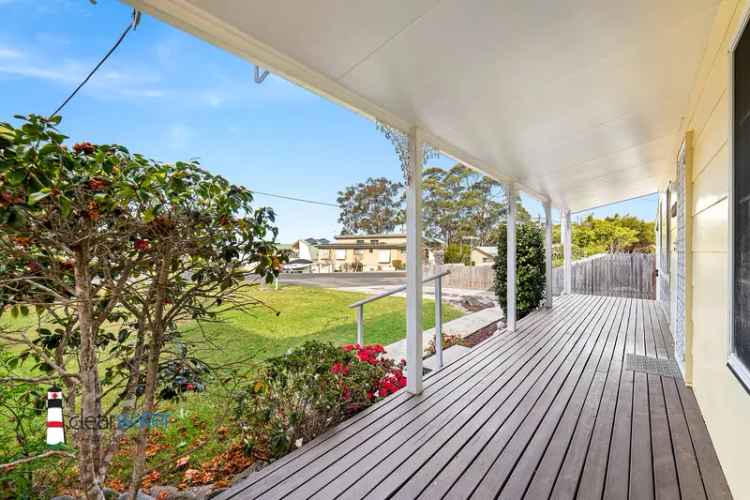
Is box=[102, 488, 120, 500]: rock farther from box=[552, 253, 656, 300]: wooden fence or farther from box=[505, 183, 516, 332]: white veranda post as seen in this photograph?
box=[552, 253, 656, 300]: wooden fence

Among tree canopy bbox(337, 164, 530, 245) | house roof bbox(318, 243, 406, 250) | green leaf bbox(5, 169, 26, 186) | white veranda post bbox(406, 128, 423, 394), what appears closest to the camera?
green leaf bbox(5, 169, 26, 186)

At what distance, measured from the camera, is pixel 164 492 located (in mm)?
1693

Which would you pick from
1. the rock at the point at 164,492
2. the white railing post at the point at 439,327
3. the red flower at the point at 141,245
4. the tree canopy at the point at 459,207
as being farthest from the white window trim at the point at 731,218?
the tree canopy at the point at 459,207

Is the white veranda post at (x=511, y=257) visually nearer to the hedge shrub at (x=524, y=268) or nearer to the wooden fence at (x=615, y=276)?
the hedge shrub at (x=524, y=268)

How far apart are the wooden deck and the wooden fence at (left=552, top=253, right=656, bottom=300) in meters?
6.13

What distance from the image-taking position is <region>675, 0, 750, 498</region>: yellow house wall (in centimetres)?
→ 155

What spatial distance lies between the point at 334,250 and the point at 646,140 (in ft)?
12.5

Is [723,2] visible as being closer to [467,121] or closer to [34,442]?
[467,121]

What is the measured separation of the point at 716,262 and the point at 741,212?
726 millimetres

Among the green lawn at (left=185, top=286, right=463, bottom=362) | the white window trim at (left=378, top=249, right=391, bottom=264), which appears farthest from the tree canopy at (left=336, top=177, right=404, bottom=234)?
the green lawn at (left=185, top=286, right=463, bottom=362)

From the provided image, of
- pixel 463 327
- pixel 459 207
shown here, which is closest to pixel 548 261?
pixel 463 327

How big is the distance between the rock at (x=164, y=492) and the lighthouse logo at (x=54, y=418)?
53cm

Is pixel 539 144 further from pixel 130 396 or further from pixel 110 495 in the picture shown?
pixel 110 495

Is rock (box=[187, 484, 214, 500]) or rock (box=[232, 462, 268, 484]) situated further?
rock (box=[232, 462, 268, 484])
